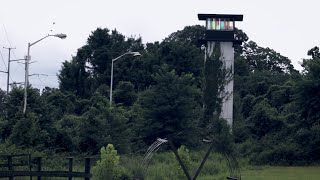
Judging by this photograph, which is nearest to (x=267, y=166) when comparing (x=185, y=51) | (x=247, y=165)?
(x=247, y=165)

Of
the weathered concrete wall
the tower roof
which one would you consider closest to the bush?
the weathered concrete wall

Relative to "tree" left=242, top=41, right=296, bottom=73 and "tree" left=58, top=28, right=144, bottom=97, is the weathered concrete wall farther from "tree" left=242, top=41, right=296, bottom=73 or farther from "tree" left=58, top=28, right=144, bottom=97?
"tree" left=242, top=41, right=296, bottom=73

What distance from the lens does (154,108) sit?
5450 cm

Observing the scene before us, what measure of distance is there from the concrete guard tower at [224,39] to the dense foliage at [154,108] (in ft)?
6.43

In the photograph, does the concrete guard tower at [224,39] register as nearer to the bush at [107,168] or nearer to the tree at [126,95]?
the tree at [126,95]

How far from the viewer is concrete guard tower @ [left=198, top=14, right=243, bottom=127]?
61.3 m

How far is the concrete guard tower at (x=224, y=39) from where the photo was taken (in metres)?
61.3

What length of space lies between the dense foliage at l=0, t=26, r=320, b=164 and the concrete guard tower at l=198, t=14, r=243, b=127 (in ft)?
6.43

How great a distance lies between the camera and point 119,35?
83562 mm

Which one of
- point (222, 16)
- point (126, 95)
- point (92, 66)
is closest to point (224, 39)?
point (222, 16)

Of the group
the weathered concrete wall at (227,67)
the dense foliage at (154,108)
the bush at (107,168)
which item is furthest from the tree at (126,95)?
the bush at (107,168)

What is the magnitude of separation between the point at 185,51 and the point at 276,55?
26.7 meters

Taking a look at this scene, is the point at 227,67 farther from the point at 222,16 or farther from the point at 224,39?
the point at 222,16

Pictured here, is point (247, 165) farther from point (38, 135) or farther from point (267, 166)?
point (38, 135)
